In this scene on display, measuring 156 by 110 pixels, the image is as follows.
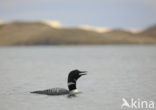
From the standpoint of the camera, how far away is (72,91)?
23.3m

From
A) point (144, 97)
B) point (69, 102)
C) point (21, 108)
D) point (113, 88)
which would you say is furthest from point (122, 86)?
point (21, 108)

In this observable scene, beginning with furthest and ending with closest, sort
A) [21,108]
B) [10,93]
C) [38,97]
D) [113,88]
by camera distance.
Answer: [113,88] < [10,93] < [38,97] < [21,108]

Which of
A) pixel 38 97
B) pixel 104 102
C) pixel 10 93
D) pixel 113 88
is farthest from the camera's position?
pixel 113 88

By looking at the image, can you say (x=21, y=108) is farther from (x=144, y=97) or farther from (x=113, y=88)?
(x=113, y=88)

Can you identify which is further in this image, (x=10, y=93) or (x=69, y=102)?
(x=10, y=93)

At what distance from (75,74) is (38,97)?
2015 millimetres

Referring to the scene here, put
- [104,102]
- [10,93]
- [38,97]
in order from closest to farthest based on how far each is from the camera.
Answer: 1. [104,102]
2. [38,97]
3. [10,93]

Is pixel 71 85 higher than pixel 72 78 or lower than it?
lower

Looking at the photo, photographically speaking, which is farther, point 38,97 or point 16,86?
point 16,86

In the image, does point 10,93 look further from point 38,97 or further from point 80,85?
point 80,85

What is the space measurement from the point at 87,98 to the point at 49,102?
78.2 inches

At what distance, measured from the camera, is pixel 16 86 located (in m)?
28.0

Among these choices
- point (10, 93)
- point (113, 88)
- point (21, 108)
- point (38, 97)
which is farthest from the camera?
point (113, 88)

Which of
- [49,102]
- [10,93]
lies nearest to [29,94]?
[10,93]
